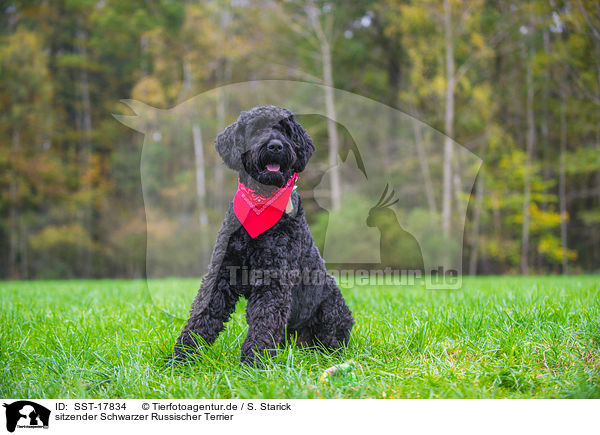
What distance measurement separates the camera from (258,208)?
278 centimetres

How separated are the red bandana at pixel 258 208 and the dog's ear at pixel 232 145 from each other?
0.20 m

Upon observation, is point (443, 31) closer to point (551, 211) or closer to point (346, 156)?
point (551, 211)

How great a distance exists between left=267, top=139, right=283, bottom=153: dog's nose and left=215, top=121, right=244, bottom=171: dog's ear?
0.83 feet

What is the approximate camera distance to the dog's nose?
2756 millimetres

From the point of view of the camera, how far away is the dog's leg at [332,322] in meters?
3.10

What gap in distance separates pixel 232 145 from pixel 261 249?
2.47ft

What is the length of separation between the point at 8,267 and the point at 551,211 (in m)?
18.6

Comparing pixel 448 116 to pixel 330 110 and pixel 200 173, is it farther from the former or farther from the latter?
pixel 330 110

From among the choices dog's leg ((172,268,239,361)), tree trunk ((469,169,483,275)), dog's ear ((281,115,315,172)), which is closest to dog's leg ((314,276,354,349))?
dog's leg ((172,268,239,361))

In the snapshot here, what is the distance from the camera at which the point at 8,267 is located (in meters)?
14.1

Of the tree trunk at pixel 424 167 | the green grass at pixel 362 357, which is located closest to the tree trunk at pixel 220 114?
the green grass at pixel 362 357

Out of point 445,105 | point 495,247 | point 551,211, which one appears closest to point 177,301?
point 445,105

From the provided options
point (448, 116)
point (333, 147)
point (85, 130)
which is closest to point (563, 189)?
point (448, 116)
